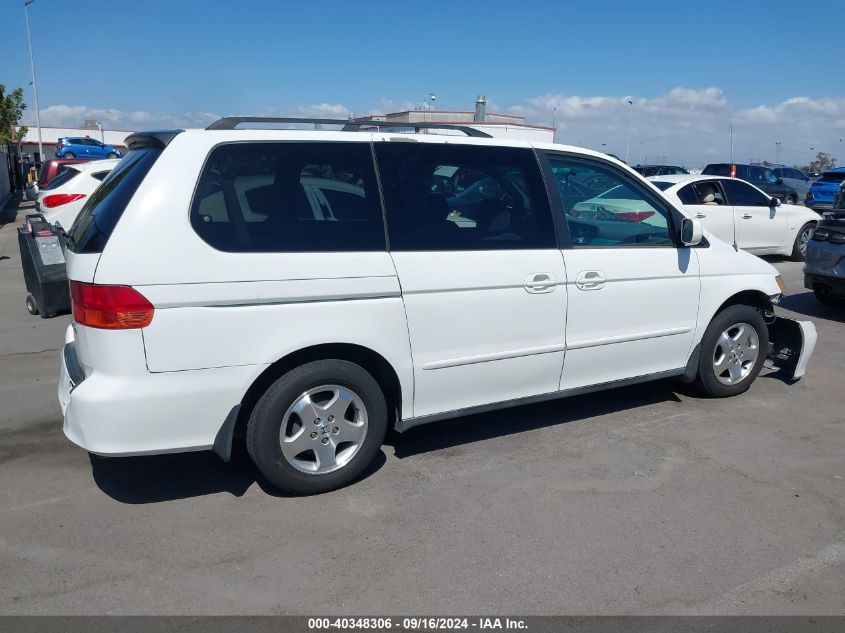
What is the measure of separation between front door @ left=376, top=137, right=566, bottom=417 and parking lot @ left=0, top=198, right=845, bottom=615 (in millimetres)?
559

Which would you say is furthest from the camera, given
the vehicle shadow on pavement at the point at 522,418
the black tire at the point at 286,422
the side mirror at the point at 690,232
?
the side mirror at the point at 690,232

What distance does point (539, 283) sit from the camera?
447 centimetres

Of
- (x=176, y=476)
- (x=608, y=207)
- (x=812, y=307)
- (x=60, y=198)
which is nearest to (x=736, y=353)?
(x=608, y=207)

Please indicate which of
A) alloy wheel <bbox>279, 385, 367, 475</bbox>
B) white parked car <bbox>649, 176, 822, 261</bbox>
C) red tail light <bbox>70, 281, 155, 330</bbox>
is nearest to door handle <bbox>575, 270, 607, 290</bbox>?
alloy wheel <bbox>279, 385, 367, 475</bbox>

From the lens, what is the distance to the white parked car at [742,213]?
11.7 meters

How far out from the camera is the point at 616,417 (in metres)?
5.39

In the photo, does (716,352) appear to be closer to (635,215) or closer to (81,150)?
(635,215)

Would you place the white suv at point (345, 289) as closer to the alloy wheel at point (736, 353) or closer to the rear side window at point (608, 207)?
the rear side window at point (608, 207)

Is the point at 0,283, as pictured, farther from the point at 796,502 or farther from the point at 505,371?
the point at 796,502

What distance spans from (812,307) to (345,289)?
8039mm

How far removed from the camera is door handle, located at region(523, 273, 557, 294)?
14.5 feet

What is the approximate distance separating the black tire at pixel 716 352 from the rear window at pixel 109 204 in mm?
4007

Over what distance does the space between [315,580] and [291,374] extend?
1.06 metres

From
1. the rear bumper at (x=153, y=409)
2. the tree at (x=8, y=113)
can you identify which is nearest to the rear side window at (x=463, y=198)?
the rear bumper at (x=153, y=409)
